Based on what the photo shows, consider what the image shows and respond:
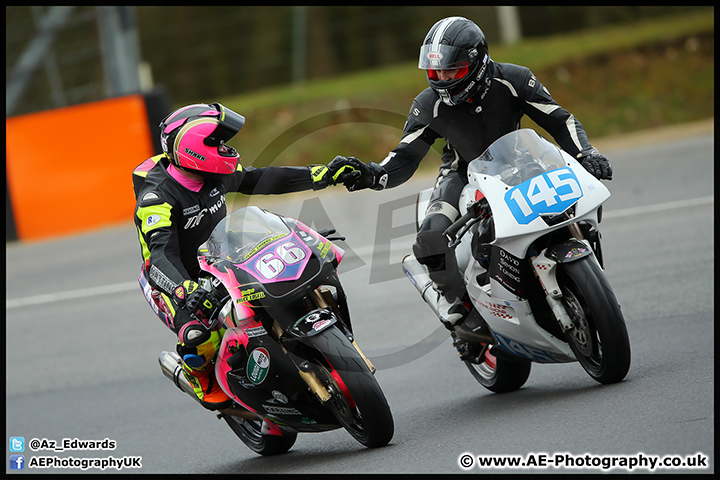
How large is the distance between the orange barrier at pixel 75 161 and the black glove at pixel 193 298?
34.8 ft

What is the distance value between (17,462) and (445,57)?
435 cm

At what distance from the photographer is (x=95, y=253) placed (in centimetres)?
1320

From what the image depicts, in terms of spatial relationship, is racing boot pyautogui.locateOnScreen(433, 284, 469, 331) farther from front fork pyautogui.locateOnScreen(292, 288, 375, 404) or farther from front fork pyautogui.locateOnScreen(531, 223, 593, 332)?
front fork pyautogui.locateOnScreen(292, 288, 375, 404)

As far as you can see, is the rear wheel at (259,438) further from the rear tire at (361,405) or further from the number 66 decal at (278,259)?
the number 66 decal at (278,259)

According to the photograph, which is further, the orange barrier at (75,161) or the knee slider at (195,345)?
the orange barrier at (75,161)

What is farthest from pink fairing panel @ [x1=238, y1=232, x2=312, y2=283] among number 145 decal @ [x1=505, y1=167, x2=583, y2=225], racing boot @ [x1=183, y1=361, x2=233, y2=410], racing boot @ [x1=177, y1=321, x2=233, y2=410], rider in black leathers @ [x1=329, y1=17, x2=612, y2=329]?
number 145 decal @ [x1=505, y1=167, x2=583, y2=225]

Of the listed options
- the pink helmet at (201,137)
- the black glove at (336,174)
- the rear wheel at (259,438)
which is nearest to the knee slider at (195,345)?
the rear wheel at (259,438)

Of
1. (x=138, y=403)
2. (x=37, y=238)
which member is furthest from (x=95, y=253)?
(x=138, y=403)

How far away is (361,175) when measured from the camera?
5508mm

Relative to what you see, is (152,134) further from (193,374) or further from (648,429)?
(648,429)

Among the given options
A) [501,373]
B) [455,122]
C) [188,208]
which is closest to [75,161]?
[188,208]

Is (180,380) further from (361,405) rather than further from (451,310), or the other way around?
(451,310)

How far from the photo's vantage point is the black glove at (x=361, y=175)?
5.44 m

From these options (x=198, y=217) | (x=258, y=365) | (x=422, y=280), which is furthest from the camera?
(x=422, y=280)
